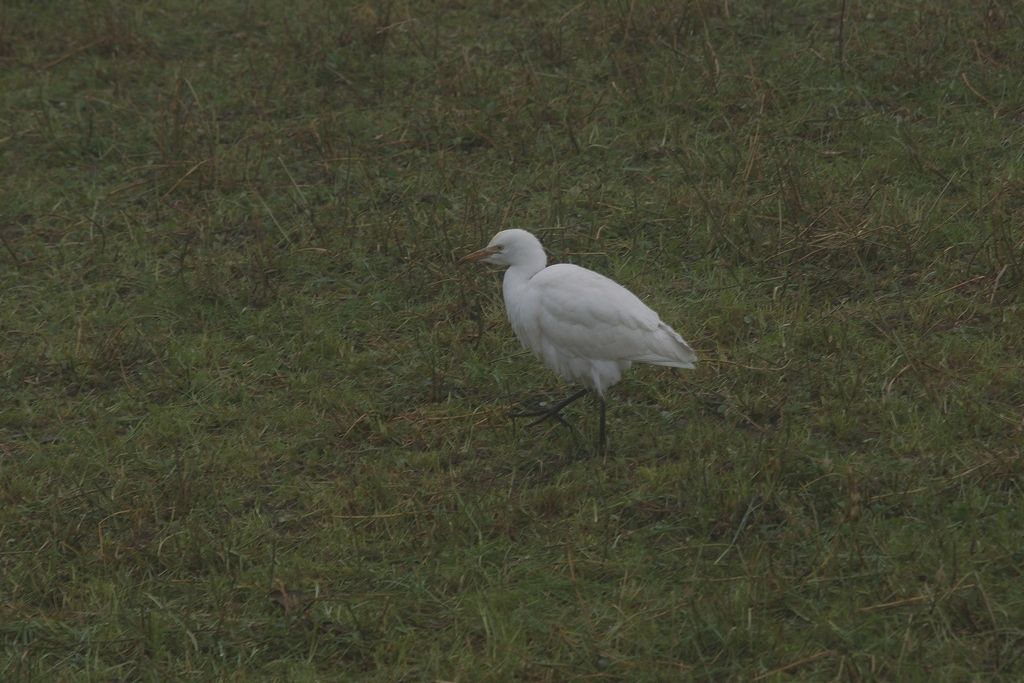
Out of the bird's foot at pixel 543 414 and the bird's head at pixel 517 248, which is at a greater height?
the bird's head at pixel 517 248

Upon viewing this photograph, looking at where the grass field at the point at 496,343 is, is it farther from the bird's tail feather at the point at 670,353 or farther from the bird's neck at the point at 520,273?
the bird's neck at the point at 520,273

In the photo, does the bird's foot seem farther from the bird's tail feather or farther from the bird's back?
the bird's tail feather

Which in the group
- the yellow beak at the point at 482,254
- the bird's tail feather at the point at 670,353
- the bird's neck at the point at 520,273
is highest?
the yellow beak at the point at 482,254

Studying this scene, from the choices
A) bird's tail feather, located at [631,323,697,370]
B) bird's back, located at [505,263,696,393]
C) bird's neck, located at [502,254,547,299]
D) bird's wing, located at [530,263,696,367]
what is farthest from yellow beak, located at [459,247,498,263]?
bird's tail feather, located at [631,323,697,370]

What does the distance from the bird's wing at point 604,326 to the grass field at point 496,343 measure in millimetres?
313

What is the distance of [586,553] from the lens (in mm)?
4672

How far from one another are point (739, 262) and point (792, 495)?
1969 millimetres

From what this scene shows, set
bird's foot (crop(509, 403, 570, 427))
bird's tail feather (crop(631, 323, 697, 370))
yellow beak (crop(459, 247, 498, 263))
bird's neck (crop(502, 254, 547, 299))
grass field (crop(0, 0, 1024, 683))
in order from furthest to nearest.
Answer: yellow beak (crop(459, 247, 498, 263))
bird's neck (crop(502, 254, 547, 299))
bird's foot (crop(509, 403, 570, 427))
bird's tail feather (crop(631, 323, 697, 370))
grass field (crop(0, 0, 1024, 683))

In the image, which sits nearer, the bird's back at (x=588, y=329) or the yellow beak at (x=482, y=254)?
the bird's back at (x=588, y=329)

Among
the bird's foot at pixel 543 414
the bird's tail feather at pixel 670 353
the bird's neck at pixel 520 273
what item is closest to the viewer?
the bird's tail feather at pixel 670 353

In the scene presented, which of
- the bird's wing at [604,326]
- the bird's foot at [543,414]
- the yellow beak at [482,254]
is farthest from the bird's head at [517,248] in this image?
the bird's foot at [543,414]

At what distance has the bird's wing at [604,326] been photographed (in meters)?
5.23

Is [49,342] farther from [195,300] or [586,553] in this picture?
[586,553]

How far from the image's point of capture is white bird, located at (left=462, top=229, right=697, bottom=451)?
207 inches
